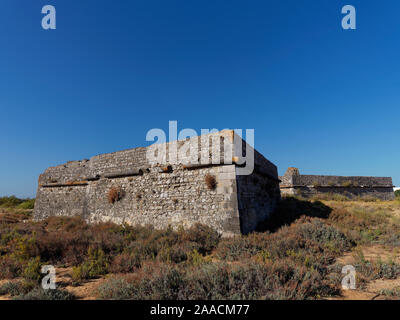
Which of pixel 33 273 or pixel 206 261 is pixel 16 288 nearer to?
pixel 33 273

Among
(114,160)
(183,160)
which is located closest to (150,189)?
(183,160)

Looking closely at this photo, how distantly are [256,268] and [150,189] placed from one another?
646 cm

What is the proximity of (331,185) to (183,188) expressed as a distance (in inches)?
628

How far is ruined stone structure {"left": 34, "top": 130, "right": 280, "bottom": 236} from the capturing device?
752 centimetres

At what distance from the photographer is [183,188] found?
843cm

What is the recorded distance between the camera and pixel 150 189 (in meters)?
9.34

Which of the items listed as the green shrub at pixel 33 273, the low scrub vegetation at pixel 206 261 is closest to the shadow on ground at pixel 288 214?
the low scrub vegetation at pixel 206 261

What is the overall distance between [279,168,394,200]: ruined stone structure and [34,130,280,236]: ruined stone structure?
584 cm

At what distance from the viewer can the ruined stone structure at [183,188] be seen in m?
7.52

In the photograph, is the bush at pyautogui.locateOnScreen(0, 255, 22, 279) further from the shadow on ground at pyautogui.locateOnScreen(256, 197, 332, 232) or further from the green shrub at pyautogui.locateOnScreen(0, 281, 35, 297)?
the shadow on ground at pyautogui.locateOnScreen(256, 197, 332, 232)

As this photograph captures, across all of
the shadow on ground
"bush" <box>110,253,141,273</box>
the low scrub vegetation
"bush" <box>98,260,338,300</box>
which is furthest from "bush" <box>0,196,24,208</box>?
the shadow on ground

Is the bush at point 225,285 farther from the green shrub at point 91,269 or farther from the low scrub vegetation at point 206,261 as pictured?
the green shrub at point 91,269
